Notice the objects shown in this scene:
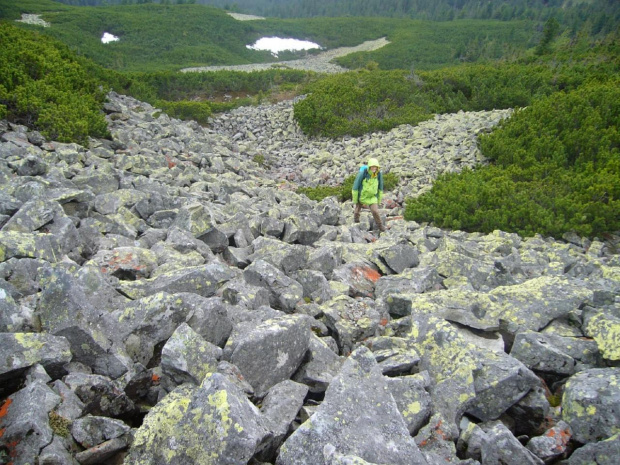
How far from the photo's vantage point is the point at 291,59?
264 ft

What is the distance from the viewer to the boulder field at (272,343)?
3.14 metres

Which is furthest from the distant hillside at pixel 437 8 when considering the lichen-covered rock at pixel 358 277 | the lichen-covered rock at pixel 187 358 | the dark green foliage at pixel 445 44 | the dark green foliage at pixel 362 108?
the lichen-covered rock at pixel 187 358

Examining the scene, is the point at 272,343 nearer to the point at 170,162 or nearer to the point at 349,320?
the point at 349,320

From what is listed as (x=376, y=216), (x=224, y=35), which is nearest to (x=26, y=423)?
(x=376, y=216)

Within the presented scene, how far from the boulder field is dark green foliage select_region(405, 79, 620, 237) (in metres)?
2.14

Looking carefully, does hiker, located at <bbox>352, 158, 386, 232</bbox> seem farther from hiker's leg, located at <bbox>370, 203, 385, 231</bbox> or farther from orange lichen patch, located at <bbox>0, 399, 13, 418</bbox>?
orange lichen patch, located at <bbox>0, 399, 13, 418</bbox>

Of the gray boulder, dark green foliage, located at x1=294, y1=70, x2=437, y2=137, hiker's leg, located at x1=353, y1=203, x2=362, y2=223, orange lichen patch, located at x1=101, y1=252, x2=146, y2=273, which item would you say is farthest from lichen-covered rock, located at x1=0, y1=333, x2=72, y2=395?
dark green foliage, located at x1=294, y1=70, x2=437, y2=137

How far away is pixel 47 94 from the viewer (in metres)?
14.0

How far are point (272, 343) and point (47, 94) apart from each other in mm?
14274

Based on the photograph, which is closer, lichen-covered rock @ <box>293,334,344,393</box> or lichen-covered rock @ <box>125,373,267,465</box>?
lichen-covered rock @ <box>125,373,267,465</box>

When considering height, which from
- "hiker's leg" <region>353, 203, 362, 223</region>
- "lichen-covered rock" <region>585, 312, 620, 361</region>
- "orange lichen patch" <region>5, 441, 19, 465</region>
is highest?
"orange lichen patch" <region>5, 441, 19, 465</region>

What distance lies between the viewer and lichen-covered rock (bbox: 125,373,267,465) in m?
2.94

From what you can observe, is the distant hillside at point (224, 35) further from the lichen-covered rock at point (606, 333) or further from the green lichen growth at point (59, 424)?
the green lichen growth at point (59, 424)

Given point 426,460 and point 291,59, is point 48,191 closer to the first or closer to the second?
point 426,460
